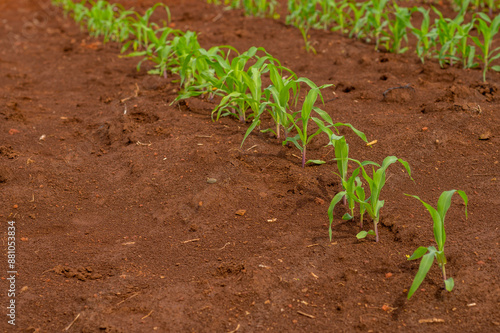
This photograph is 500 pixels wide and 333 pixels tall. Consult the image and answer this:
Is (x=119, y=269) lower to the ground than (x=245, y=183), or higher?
lower

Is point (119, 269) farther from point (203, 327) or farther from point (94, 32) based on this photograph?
point (94, 32)

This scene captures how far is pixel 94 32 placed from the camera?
6.19 meters

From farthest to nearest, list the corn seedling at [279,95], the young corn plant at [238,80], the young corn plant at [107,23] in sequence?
the young corn plant at [107,23], the young corn plant at [238,80], the corn seedling at [279,95]

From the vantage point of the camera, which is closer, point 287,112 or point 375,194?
point 375,194

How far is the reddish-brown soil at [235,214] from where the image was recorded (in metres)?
1.90

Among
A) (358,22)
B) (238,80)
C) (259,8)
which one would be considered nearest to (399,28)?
(358,22)

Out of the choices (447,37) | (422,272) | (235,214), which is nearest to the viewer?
(422,272)

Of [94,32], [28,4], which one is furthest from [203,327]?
[28,4]

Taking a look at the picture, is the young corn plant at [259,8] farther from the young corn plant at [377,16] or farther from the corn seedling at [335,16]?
the young corn plant at [377,16]

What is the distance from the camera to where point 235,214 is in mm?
2449

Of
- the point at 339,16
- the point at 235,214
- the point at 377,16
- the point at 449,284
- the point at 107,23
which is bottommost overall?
the point at 235,214

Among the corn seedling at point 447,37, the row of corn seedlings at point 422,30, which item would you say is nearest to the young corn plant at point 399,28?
the row of corn seedlings at point 422,30

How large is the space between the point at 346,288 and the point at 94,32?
5.20 m

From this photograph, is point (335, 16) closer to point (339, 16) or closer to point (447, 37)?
point (339, 16)
